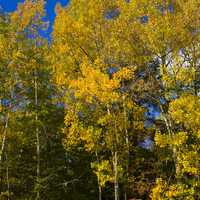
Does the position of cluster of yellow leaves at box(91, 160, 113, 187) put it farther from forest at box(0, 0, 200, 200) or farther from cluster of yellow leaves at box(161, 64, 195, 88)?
cluster of yellow leaves at box(161, 64, 195, 88)

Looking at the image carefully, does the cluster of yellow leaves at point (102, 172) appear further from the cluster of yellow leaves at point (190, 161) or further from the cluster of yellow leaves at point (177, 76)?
the cluster of yellow leaves at point (177, 76)

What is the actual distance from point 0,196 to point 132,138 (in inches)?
297

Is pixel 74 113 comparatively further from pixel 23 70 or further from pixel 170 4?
pixel 170 4

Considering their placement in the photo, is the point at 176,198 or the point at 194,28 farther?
the point at 194,28

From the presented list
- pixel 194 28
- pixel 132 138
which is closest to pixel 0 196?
pixel 132 138

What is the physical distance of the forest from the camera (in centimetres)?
2370

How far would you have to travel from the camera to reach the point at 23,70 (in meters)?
27.2

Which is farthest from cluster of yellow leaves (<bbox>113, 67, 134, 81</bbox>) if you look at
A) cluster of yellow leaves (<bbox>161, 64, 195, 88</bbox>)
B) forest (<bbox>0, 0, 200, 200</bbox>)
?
cluster of yellow leaves (<bbox>161, 64, 195, 88</bbox>)

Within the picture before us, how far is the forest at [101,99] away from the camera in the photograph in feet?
77.8

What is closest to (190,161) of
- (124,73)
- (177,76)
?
(177,76)

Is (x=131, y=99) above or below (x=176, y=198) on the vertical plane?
above

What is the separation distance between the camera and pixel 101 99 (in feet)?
78.5

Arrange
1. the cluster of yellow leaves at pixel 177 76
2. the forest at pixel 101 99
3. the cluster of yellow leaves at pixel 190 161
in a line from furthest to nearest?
the forest at pixel 101 99 → the cluster of yellow leaves at pixel 177 76 → the cluster of yellow leaves at pixel 190 161

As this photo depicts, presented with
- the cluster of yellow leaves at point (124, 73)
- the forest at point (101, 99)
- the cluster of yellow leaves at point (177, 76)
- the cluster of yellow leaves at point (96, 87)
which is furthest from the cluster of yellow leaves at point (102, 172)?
the cluster of yellow leaves at point (177, 76)
